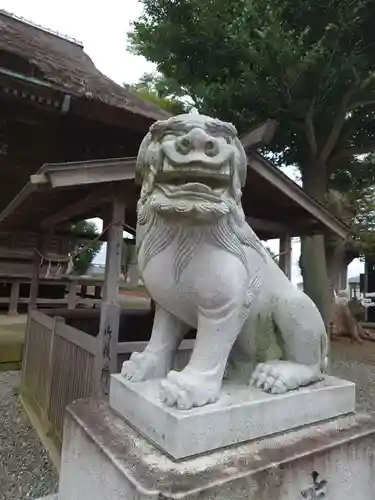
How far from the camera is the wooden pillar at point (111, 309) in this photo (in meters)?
2.56

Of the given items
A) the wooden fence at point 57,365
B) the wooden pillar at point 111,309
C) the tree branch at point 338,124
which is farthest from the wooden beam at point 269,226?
the tree branch at point 338,124

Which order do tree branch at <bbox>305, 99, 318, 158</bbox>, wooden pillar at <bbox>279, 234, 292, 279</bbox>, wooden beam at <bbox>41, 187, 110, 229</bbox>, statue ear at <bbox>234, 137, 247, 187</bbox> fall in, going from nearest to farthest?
statue ear at <bbox>234, 137, 247, 187</bbox> → wooden beam at <bbox>41, 187, 110, 229</bbox> → wooden pillar at <bbox>279, 234, 292, 279</bbox> → tree branch at <bbox>305, 99, 318, 158</bbox>

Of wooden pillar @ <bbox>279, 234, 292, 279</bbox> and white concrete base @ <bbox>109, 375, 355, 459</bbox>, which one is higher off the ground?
wooden pillar @ <bbox>279, 234, 292, 279</bbox>

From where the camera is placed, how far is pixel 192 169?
1.08 metres

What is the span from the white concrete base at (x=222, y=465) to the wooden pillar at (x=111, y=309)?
43.8 inches

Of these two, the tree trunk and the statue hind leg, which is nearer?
the statue hind leg

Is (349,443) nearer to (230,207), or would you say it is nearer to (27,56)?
(230,207)

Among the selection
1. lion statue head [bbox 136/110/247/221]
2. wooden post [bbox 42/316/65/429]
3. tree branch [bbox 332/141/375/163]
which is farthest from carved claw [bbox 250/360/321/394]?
tree branch [bbox 332/141/375/163]

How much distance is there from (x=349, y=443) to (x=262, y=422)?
35cm

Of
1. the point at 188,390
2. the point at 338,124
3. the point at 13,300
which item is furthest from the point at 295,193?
the point at 13,300

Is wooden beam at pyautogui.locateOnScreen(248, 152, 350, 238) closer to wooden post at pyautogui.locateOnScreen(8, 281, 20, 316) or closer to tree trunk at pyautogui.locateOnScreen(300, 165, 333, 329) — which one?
tree trunk at pyautogui.locateOnScreen(300, 165, 333, 329)

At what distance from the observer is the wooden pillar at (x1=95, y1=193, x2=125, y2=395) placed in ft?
8.41

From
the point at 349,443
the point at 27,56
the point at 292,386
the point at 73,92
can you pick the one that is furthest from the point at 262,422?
the point at 27,56

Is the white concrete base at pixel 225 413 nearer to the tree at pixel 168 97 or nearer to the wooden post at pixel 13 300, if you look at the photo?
the wooden post at pixel 13 300
